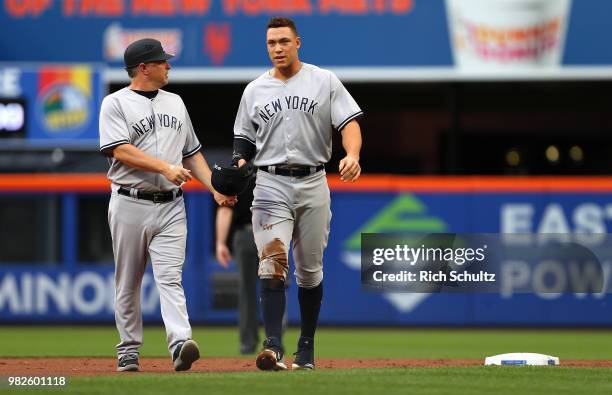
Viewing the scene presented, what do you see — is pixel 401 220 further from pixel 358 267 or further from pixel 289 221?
pixel 289 221

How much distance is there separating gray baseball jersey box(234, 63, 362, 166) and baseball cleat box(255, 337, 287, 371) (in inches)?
38.2

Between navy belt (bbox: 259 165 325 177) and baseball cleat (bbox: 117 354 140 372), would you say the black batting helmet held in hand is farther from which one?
baseball cleat (bbox: 117 354 140 372)

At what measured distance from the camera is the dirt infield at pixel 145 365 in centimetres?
790

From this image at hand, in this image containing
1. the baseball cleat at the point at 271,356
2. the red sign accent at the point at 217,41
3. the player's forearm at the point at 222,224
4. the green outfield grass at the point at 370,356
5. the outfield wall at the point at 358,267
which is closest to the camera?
the green outfield grass at the point at 370,356

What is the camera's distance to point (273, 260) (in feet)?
23.8

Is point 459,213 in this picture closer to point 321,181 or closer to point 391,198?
point 391,198

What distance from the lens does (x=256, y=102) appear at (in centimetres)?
741

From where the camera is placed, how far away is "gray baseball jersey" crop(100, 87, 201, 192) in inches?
297

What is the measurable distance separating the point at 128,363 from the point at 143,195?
952 mm

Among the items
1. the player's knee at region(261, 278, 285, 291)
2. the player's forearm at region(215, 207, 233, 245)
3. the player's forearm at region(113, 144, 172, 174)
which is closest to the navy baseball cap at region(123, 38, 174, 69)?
the player's forearm at region(113, 144, 172, 174)

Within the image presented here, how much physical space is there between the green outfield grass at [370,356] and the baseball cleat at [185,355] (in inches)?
7.2

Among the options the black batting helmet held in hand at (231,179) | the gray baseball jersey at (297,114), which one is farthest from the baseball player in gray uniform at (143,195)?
the gray baseball jersey at (297,114)

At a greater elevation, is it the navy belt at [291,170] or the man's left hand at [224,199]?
the navy belt at [291,170]

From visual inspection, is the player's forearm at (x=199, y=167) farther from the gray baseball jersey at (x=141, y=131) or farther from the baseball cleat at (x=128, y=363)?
the baseball cleat at (x=128, y=363)
